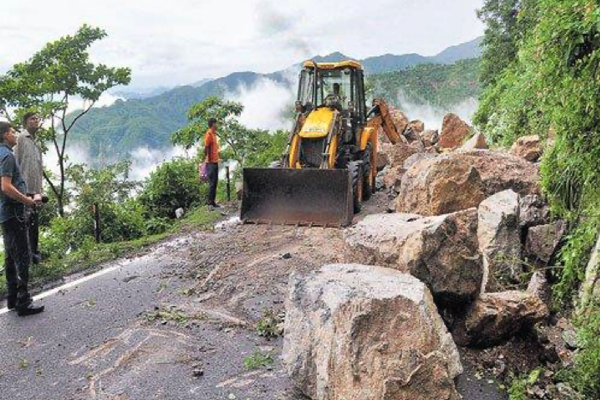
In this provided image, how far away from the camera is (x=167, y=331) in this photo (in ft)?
16.1

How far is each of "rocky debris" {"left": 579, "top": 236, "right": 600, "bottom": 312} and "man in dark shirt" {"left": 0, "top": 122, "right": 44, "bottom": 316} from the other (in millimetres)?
5289

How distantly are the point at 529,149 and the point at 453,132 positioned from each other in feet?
31.1

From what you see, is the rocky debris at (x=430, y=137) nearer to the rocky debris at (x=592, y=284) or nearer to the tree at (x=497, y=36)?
the tree at (x=497, y=36)

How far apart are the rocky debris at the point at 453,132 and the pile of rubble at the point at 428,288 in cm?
1022

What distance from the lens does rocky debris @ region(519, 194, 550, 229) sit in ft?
20.3

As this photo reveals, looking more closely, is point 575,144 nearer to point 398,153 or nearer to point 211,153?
point 211,153

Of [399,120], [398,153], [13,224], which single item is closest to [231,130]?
[399,120]

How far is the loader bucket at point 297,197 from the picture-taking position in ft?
28.5

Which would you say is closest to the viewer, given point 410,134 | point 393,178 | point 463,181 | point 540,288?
point 540,288

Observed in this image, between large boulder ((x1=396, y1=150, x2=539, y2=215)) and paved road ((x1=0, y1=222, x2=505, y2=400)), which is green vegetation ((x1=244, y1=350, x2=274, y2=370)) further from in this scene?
large boulder ((x1=396, y1=150, x2=539, y2=215))

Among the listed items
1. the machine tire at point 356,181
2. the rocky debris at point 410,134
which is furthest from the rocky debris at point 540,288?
the rocky debris at point 410,134

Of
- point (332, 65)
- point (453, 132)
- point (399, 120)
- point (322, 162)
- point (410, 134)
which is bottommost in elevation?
point (410, 134)

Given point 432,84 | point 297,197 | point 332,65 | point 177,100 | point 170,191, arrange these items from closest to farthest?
point 297,197 → point 332,65 → point 170,191 → point 432,84 → point 177,100

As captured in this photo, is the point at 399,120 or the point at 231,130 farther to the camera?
the point at 399,120
